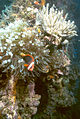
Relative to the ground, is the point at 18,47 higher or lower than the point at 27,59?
higher

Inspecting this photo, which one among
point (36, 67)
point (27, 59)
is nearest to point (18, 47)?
point (27, 59)

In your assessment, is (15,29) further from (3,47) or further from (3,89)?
(3,89)

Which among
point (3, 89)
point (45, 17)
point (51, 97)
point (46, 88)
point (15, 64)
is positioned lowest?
point (51, 97)

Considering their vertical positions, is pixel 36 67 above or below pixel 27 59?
below

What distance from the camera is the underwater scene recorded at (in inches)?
93.5

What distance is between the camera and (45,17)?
327cm

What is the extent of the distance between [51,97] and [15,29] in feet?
7.71

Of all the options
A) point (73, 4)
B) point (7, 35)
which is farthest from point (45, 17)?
point (73, 4)

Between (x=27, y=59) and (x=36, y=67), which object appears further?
(x=36, y=67)

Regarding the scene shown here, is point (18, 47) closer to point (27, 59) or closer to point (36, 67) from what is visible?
point (27, 59)

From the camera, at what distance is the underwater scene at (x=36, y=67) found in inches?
93.5

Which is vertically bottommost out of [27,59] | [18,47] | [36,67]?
[36,67]

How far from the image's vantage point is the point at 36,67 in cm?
284

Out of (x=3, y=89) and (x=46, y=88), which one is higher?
(x=3, y=89)
